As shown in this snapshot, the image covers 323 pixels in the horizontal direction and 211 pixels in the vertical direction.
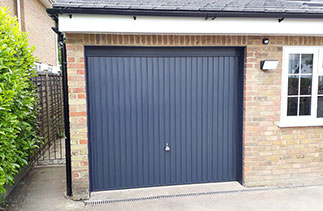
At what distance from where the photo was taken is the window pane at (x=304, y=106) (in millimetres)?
4558

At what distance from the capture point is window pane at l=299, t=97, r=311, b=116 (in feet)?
15.0

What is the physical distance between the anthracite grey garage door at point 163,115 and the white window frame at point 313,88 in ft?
2.39

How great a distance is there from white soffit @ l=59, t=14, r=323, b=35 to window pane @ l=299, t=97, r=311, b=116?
3.70 ft

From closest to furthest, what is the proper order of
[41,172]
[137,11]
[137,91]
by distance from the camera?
[137,11], [137,91], [41,172]

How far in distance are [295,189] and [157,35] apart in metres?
3.52

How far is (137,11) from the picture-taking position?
12.0ft

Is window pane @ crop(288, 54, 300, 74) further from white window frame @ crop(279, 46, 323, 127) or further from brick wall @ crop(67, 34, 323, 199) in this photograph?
brick wall @ crop(67, 34, 323, 199)

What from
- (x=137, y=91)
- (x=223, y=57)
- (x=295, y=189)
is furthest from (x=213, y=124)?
(x=295, y=189)

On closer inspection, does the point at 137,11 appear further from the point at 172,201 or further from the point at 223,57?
the point at 172,201

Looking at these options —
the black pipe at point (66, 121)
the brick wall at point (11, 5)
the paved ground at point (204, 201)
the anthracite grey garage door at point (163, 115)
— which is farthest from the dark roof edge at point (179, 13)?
the brick wall at point (11, 5)

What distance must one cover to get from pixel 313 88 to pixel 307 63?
45 cm

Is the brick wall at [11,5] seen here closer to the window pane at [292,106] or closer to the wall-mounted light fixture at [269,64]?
the wall-mounted light fixture at [269,64]

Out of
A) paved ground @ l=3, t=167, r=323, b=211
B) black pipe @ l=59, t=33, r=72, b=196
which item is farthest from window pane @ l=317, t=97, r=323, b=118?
black pipe @ l=59, t=33, r=72, b=196

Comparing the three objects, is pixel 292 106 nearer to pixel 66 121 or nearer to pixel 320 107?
pixel 320 107
